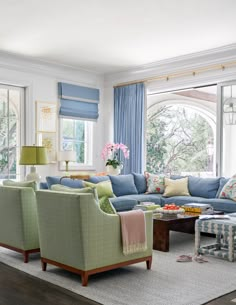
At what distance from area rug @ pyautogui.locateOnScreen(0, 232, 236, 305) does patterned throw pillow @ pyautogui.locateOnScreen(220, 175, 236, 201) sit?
1.61 m

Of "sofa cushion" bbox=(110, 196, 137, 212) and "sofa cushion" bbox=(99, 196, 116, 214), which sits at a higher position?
"sofa cushion" bbox=(99, 196, 116, 214)

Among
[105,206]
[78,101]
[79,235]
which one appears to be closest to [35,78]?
[78,101]

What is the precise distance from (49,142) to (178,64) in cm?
268

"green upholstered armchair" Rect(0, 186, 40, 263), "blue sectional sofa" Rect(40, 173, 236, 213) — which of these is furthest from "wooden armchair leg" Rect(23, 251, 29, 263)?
"blue sectional sofa" Rect(40, 173, 236, 213)

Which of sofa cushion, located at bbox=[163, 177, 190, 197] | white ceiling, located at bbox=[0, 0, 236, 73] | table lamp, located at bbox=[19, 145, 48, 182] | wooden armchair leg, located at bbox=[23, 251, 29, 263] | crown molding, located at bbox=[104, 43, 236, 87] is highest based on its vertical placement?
white ceiling, located at bbox=[0, 0, 236, 73]

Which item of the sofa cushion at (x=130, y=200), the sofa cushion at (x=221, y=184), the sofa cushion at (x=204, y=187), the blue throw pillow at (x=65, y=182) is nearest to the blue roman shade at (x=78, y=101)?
the blue throw pillow at (x=65, y=182)

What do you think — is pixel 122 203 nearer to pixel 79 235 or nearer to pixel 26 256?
pixel 26 256

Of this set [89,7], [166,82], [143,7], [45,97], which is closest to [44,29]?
[89,7]

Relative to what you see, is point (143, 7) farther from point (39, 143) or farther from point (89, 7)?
point (39, 143)

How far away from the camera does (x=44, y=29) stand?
529 centimetres

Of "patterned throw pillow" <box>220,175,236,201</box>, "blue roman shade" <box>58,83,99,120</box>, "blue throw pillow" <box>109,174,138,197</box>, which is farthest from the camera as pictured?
"blue roman shade" <box>58,83,99,120</box>

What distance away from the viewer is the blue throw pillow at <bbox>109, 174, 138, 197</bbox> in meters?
6.43

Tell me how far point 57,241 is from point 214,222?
1.69 m

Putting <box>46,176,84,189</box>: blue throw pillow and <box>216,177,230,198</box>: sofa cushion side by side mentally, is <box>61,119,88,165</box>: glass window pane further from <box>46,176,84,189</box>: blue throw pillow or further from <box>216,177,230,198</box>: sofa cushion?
<box>216,177,230,198</box>: sofa cushion
